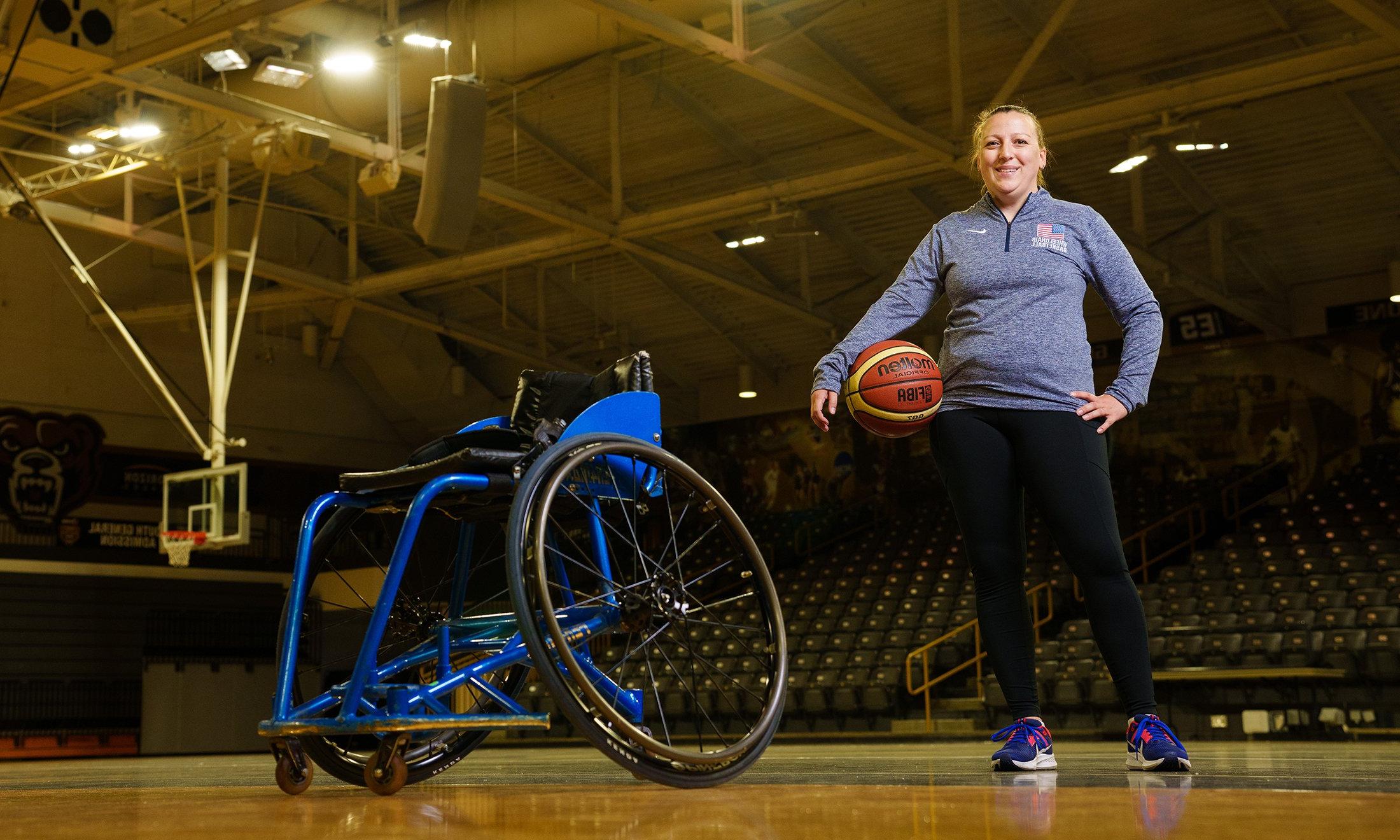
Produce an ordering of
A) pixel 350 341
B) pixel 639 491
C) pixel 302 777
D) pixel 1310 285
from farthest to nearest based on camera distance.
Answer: pixel 350 341 → pixel 1310 285 → pixel 639 491 → pixel 302 777

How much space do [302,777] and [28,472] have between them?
15.7m

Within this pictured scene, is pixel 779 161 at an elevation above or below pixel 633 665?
above

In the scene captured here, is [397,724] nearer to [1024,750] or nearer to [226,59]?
[1024,750]

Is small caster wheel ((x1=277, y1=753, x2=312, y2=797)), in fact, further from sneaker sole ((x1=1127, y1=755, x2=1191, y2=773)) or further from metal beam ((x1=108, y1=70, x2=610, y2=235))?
metal beam ((x1=108, y1=70, x2=610, y2=235))

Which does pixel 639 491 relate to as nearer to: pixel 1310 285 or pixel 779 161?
pixel 779 161

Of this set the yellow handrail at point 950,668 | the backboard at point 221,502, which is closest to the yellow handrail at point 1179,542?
the yellow handrail at point 950,668

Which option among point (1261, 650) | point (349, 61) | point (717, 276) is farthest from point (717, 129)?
point (1261, 650)

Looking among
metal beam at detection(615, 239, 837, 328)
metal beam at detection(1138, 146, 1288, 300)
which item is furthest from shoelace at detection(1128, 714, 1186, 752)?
metal beam at detection(615, 239, 837, 328)

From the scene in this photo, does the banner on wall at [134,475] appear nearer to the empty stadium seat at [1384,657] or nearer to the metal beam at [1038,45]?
the metal beam at [1038,45]

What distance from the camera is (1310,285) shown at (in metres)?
15.2

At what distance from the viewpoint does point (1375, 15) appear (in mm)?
8320

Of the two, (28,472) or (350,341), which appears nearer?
(28,472)

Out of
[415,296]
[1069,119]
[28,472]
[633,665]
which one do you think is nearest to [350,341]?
[415,296]

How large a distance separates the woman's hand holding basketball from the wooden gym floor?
26.0 inches
